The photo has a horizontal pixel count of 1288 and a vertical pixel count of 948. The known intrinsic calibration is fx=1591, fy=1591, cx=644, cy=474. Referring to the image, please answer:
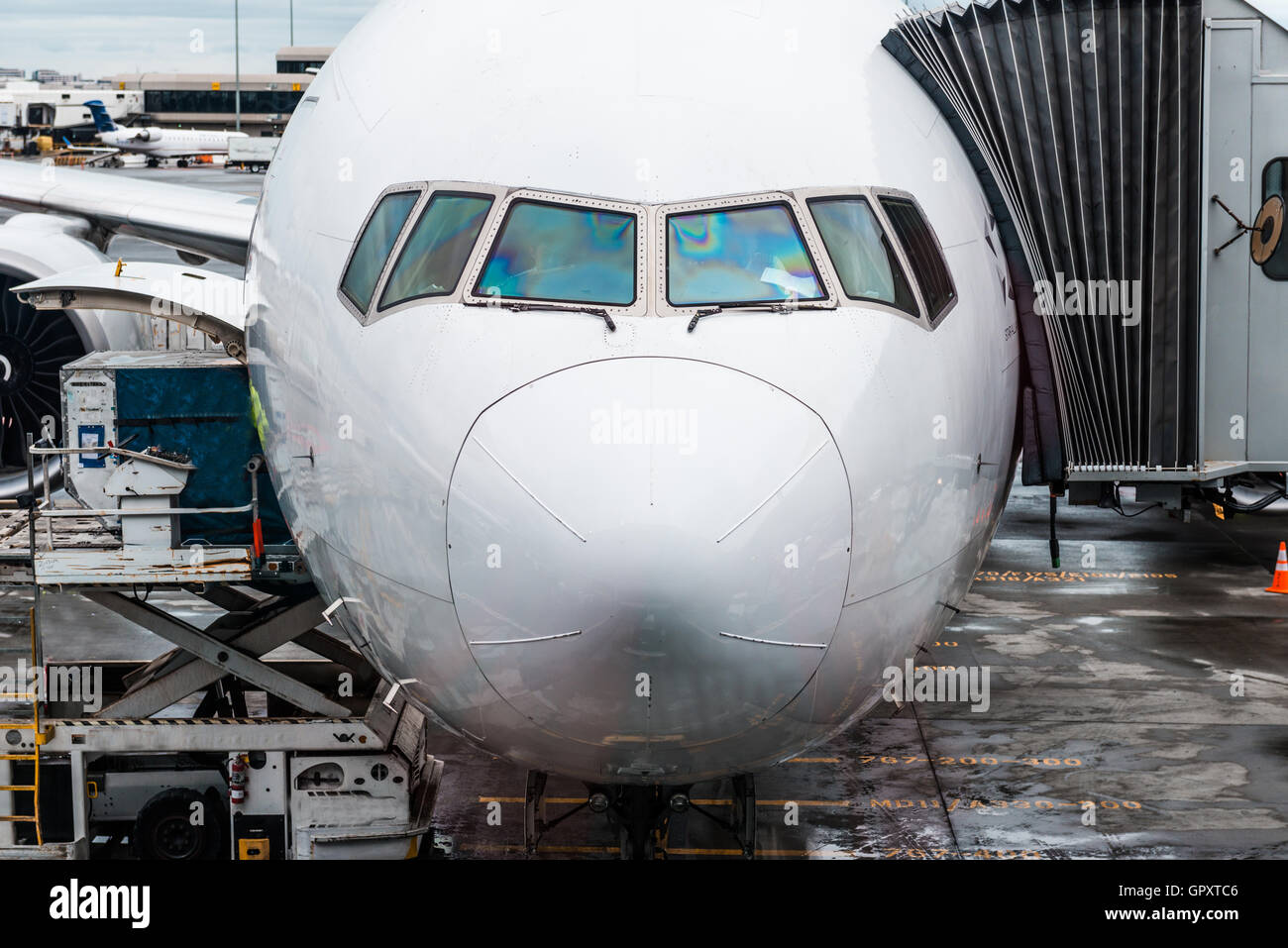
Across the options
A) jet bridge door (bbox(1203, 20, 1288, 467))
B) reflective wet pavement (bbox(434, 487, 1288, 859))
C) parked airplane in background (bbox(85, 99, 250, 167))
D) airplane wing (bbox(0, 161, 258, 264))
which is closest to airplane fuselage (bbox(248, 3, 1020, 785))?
jet bridge door (bbox(1203, 20, 1288, 467))

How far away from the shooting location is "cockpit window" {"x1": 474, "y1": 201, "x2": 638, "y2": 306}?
6676 millimetres

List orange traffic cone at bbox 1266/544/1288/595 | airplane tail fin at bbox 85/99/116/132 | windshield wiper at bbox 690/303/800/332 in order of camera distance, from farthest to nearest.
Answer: airplane tail fin at bbox 85/99/116/132, orange traffic cone at bbox 1266/544/1288/595, windshield wiper at bbox 690/303/800/332

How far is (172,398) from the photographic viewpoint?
1004 cm

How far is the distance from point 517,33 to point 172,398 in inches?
151

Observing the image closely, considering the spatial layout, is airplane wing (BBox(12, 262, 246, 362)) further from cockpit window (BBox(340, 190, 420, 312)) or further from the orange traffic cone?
the orange traffic cone

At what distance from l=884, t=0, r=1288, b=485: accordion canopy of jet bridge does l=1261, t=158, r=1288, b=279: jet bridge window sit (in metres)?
0.14

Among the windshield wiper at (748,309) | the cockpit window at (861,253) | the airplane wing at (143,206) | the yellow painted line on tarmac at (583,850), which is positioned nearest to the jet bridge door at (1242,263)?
the cockpit window at (861,253)

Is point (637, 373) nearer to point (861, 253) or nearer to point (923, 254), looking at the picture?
point (861, 253)

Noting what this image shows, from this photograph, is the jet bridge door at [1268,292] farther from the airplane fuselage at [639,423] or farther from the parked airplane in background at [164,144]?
the parked airplane in background at [164,144]

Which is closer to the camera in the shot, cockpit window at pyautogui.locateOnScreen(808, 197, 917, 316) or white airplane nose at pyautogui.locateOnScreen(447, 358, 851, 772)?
white airplane nose at pyautogui.locateOnScreen(447, 358, 851, 772)

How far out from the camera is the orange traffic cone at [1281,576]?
1933 cm

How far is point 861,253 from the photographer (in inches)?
277
